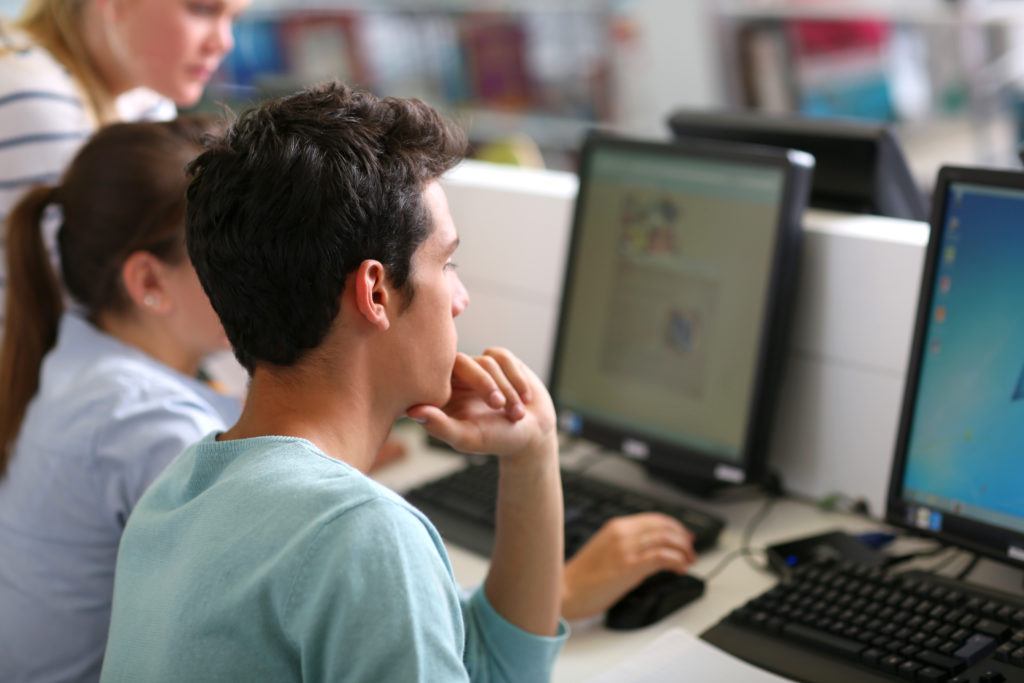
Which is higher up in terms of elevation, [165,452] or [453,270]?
[453,270]

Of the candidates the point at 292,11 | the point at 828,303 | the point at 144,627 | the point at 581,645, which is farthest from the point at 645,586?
the point at 292,11

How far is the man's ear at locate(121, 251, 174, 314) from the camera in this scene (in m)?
1.30

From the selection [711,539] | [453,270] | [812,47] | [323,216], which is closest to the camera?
[323,216]

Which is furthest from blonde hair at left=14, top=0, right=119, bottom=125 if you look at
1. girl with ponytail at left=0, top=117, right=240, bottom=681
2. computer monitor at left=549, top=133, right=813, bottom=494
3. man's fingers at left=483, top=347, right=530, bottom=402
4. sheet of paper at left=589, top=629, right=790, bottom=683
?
sheet of paper at left=589, top=629, right=790, bottom=683

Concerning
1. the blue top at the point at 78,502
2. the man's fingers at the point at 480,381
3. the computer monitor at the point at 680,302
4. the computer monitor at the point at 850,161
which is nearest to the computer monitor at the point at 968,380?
the computer monitor at the point at 680,302

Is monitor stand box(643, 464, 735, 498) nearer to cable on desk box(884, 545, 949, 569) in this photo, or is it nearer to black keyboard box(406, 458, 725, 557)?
black keyboard box(406, 458, 725, 557)

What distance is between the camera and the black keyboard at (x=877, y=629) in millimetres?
997

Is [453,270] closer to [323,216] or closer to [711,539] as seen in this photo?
[323,216]

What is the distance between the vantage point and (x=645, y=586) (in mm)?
1236

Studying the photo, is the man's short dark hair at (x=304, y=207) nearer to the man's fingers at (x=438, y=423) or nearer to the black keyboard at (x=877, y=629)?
the man's fingers at (x=438, y=423)

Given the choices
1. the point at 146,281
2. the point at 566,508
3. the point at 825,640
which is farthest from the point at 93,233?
the point at 825,640

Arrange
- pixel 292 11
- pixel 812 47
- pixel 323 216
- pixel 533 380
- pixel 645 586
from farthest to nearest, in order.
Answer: pixel 292 11
pixel 812 47
pixel 645 586
pixel 533 380
pixel 323 216

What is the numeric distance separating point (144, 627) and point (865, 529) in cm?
91

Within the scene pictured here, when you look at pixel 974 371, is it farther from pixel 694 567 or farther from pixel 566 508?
pixel 566 508
